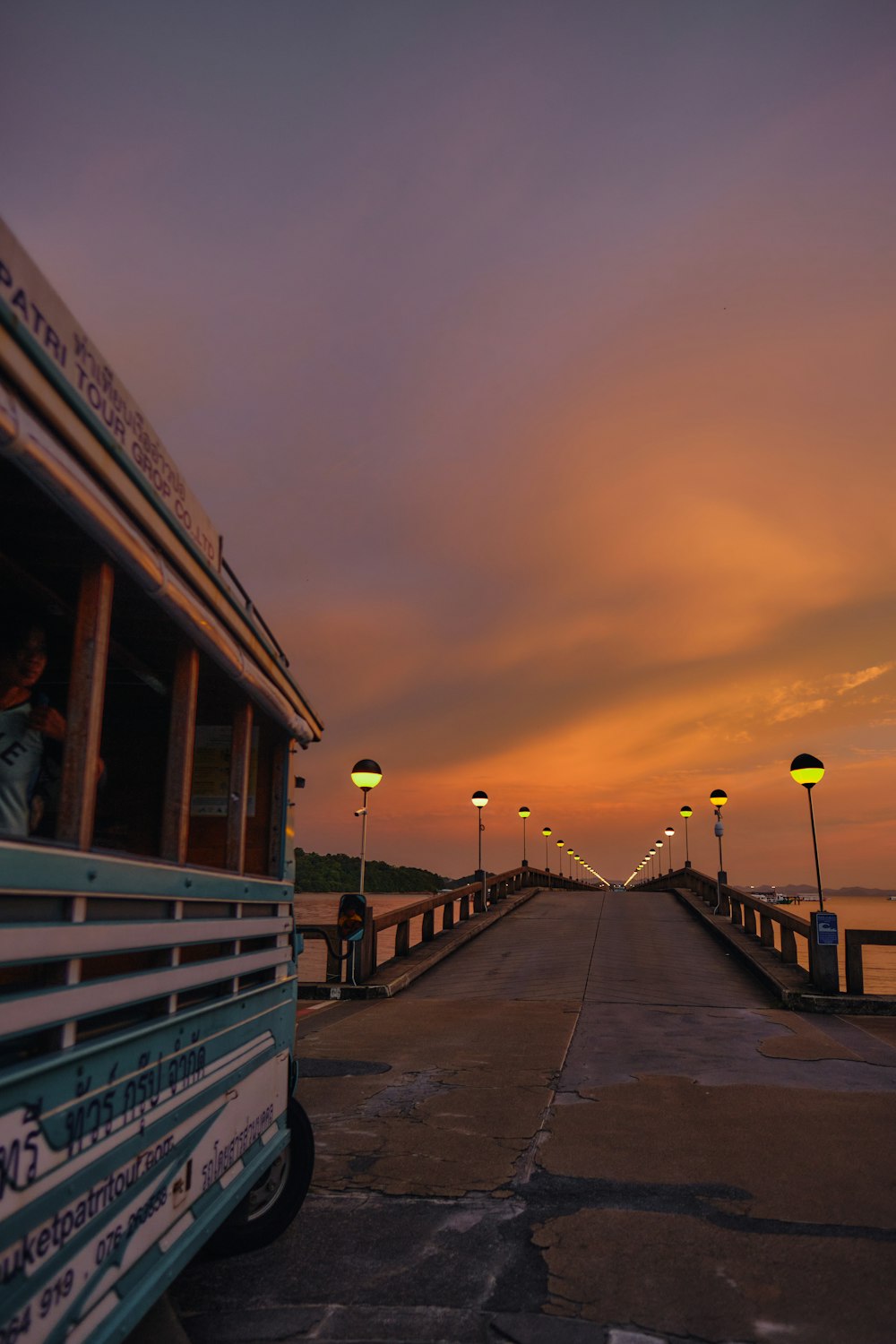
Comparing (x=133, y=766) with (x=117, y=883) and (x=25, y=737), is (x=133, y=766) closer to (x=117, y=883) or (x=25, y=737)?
(x=25, y=737)

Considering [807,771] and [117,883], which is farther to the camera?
[807,771]

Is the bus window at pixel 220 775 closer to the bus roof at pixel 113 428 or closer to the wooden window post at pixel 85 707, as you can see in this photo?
the bus roof at pixel 113 428

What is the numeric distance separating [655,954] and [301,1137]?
1380cm

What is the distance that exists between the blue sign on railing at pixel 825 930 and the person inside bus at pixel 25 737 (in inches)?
454

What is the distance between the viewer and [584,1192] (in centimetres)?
518

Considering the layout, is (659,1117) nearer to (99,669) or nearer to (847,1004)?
(99,669)

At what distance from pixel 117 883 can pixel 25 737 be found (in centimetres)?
63

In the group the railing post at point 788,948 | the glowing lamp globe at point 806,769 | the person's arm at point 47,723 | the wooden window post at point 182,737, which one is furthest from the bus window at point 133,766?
→ the railing post at point 788,948

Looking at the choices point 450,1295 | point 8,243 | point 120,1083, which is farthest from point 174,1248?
point 8,243

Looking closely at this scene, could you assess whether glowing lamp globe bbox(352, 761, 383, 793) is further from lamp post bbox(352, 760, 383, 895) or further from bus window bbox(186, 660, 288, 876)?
bus window bbox(186, 660, 288, 876)

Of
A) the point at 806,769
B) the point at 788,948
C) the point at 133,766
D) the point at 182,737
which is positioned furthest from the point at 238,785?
the point at 788,948

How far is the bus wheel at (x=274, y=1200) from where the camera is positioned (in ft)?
14.5

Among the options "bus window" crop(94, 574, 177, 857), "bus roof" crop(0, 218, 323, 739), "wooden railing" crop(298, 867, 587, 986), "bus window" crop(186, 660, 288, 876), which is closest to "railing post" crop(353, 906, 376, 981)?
"wooden railing" crop(298, 867, 587, 986)

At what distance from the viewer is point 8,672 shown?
3244 mm
